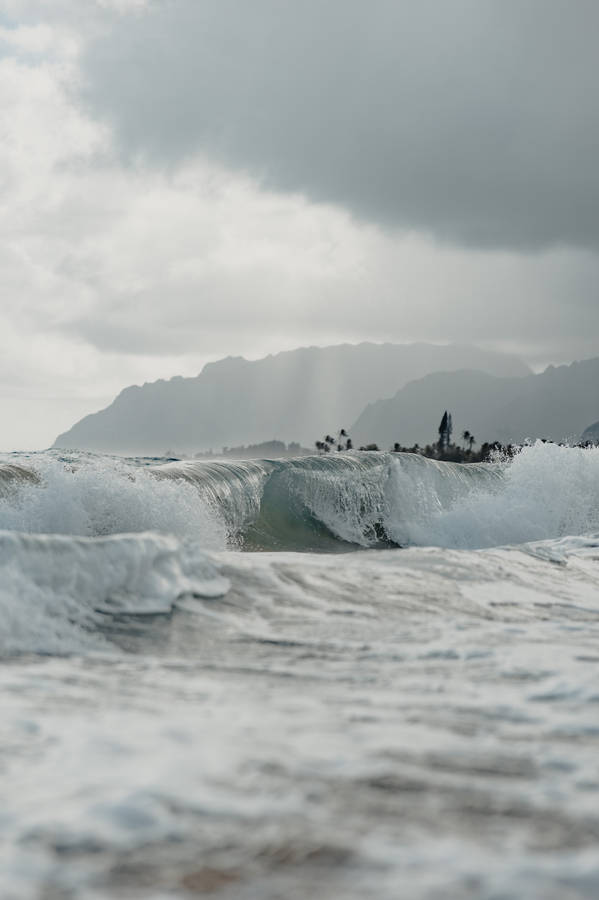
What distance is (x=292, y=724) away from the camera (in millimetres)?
3912

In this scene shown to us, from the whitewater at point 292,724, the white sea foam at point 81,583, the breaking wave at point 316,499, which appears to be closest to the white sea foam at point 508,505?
the breaking wave at point 316,499

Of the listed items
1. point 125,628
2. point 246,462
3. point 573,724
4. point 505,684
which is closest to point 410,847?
point 573,724

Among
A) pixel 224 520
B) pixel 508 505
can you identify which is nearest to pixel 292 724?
pixel 224 520

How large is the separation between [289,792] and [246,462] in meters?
17.5

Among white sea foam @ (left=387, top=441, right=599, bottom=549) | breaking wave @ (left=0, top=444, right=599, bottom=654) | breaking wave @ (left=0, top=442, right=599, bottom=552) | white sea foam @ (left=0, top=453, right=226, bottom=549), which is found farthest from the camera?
white sea foam @ (left=387, top=441, right=599, bottom=549)

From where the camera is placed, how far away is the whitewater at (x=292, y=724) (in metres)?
2.63

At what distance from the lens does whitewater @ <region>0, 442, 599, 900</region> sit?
104 inches

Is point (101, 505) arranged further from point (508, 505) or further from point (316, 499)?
point (508, 505)

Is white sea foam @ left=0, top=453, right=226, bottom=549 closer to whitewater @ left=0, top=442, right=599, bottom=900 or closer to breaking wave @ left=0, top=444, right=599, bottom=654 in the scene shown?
breaking wave @ left=0, top=444, right=599, bottom=654

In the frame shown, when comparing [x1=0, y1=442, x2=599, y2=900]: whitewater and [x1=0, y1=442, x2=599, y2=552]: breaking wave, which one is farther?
[x1=0, y1=442, x2=599, y2=552]: breaking wave

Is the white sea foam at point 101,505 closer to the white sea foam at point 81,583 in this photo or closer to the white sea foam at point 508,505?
the white sea foam at point 81,583

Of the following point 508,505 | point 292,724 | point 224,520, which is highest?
point 508,505

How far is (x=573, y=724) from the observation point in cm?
411

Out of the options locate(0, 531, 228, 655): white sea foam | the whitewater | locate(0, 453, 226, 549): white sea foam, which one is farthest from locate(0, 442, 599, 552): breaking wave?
locate(0, 531, 228, 655): white sea foam
